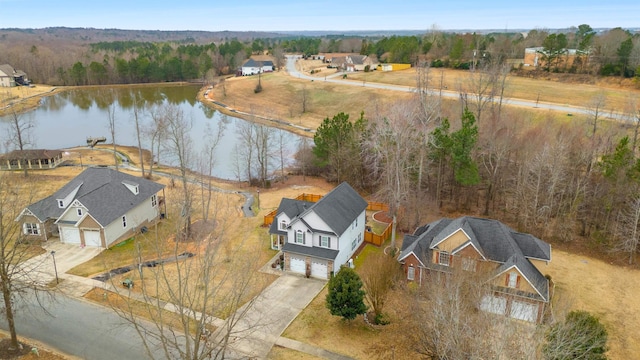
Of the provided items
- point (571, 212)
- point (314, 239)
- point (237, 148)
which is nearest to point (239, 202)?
point (314, 239)

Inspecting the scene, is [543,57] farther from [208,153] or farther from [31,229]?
[31,229]

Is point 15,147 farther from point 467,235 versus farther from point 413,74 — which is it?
point 413,74

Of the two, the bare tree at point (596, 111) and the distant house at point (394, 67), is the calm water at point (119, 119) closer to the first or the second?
the bare tree at point (596, 111)

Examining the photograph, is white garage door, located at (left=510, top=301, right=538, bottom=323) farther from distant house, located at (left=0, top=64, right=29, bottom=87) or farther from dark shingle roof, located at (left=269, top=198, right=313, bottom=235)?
distant house, located at (left=0, top=64, right=29, bottom=87)

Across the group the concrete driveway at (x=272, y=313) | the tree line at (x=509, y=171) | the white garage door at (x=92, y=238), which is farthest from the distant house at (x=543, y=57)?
the white garage door at (x=92, y=238)

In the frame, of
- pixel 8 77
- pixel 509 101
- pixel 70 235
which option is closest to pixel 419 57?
pixel 509 101

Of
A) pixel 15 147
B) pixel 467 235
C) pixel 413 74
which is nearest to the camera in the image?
pixel 467 235
